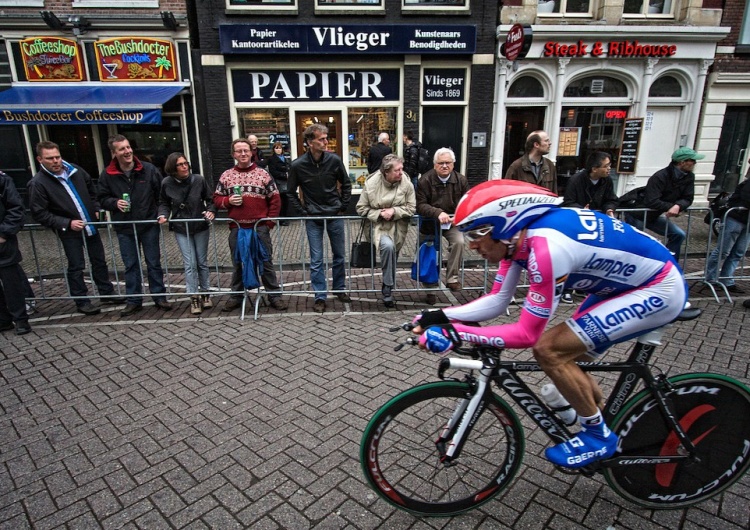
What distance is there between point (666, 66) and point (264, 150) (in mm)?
11440

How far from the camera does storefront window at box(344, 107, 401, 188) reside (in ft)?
42.0

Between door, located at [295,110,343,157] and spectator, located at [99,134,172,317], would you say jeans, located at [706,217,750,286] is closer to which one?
spectator, located at [99,134,172,317]

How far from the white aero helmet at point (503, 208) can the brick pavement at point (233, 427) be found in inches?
66.1

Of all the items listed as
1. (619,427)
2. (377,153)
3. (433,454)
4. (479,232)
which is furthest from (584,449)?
(377,153)

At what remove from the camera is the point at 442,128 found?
12938mm

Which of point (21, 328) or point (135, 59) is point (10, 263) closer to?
point (21, 328)

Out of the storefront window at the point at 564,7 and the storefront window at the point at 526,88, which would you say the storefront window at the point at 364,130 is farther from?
the storefront window at the point at 564,7

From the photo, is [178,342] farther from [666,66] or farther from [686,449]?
[666,66]

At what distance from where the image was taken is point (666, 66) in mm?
13016

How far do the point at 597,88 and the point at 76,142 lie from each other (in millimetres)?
14350

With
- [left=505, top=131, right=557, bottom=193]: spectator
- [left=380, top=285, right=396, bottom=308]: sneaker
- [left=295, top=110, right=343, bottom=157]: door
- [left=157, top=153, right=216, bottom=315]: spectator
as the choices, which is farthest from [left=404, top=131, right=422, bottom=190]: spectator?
[left=157, top=153, right=216, bottom=315]: spectator

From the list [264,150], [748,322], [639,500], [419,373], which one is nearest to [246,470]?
[419,373]

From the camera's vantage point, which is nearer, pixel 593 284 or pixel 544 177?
pixel 593 284

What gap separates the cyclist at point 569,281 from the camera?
2.24 meters
